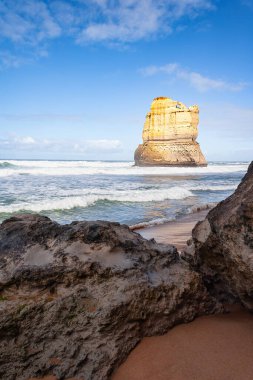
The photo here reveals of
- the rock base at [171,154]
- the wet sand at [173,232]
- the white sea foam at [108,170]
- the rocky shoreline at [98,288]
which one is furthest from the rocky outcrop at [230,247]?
the rock base at [171,154]

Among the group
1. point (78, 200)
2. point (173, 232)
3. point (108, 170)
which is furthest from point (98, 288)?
point (108, 170)

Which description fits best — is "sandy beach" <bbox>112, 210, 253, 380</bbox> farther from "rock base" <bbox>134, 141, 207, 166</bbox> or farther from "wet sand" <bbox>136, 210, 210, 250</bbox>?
"rock base" <bbox>134, 141, 207, 166</bbox>

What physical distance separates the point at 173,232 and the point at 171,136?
1547 inches

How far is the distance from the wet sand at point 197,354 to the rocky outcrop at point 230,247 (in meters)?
0.24

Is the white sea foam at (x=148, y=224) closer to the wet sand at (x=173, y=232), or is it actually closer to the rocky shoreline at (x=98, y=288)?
the wet sand at (x=173, y=232)

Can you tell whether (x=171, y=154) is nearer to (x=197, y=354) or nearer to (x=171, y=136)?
(x=171, y=136)

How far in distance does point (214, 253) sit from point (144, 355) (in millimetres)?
800

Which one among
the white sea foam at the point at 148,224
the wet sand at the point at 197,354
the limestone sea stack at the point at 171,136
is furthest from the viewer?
the limestone sea stack at the point at 171,136

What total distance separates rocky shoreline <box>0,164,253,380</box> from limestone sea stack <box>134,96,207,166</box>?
4141cm

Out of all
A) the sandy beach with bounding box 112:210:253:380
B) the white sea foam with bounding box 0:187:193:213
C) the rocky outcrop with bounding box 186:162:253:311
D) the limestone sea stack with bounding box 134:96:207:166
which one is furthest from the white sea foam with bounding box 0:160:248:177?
the sandy beach with bounding box 112:210:253:380

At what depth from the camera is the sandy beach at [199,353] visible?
1.67 m

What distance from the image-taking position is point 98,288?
1.96 metres

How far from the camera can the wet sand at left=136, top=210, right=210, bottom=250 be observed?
5486 millimetres

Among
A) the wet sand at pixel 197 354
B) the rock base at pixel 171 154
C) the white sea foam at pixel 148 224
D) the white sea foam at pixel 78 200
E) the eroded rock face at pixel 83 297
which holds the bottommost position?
the white sea foam at pixel 148 224
